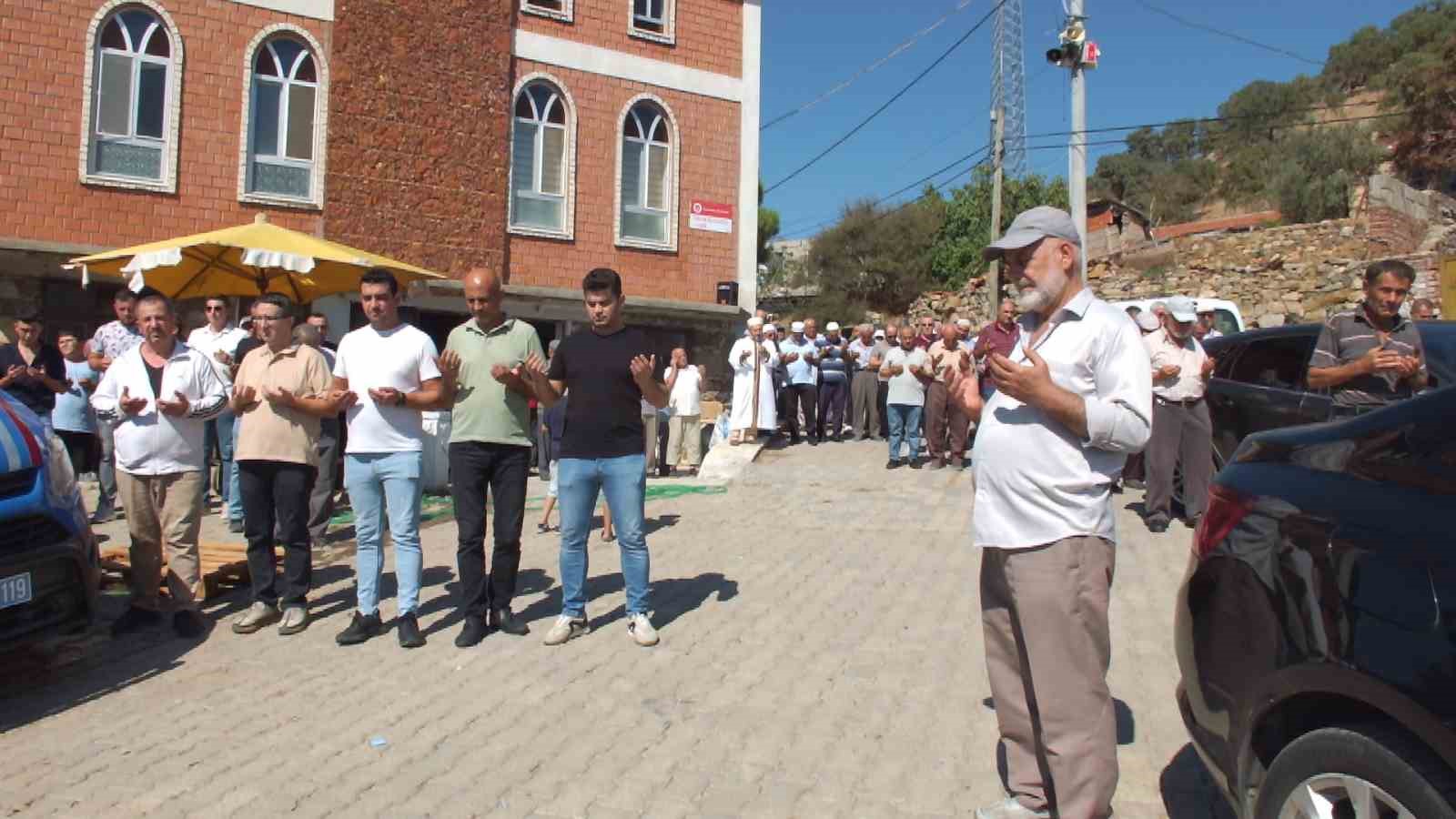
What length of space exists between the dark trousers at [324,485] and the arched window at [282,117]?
805 centimetres

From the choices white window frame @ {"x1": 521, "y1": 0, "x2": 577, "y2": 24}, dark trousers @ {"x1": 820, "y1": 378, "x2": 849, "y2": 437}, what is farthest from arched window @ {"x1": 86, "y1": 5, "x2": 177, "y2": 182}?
dark trousers @ {"x1": 820, "y1": 378, "x2": 849, "y2": 437}

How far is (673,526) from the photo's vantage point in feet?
32.5

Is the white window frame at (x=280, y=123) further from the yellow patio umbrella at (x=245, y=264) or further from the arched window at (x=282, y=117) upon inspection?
the yellow patio umbrella at (x=245, y=264)

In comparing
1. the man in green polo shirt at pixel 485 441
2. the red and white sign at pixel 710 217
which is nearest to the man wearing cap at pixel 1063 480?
the man in green polo shirt at pixel 485 441

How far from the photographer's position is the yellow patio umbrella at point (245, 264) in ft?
29.1

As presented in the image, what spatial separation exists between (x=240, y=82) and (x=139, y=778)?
45.8 ft

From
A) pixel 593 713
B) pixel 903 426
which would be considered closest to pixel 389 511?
pixel 593 713

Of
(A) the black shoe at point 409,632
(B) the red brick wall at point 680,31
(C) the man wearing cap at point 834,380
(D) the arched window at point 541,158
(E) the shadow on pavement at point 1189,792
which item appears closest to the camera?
(E) the shadow on pavement at point 1189,792

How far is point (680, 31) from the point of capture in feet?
63.5

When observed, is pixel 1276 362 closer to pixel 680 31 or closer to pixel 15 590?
pixel 15 590

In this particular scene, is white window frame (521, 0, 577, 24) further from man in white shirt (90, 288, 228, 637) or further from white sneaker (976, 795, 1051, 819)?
white sneaker (976, 795, 1051, 819)

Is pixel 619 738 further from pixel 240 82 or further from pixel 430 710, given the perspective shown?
pixel 240 82

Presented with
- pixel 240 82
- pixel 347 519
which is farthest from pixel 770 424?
pixel 240 82

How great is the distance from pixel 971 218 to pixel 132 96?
32.4 meters
